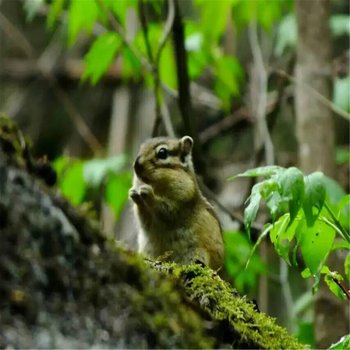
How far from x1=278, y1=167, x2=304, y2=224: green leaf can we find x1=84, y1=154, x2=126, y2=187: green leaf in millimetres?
2189

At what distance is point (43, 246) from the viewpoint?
39.7 inches

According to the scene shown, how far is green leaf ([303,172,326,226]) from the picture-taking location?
136cm

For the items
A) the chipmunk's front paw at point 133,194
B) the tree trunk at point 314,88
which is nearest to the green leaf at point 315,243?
the chipmunk's front paw at point 133,194

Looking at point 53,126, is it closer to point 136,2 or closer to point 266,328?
point 136,2

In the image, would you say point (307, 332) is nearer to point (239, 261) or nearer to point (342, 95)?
point (239, 261)

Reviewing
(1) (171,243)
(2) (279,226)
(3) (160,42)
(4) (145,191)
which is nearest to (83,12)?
(3) (160,42)

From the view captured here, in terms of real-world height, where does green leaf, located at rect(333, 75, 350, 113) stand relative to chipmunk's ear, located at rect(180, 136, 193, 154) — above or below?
above

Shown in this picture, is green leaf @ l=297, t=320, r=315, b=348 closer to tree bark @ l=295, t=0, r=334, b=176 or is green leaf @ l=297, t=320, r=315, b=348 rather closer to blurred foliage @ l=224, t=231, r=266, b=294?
blurred foliage @ l=224, t=231, r=266, b=294

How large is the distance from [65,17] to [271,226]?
12.8ft

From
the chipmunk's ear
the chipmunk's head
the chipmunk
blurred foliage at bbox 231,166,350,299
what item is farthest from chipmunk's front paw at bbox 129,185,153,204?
blurred foliage at bbox 231,166,350,299

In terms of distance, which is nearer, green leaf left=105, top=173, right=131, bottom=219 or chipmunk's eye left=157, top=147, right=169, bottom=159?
chipmunk's eye left=157, top=147, right=169, bottom=159

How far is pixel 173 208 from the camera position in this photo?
9.57 feet

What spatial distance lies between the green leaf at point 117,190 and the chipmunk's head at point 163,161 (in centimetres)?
56

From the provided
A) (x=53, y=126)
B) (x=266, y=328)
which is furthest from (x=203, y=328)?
(x=53, y=126)
